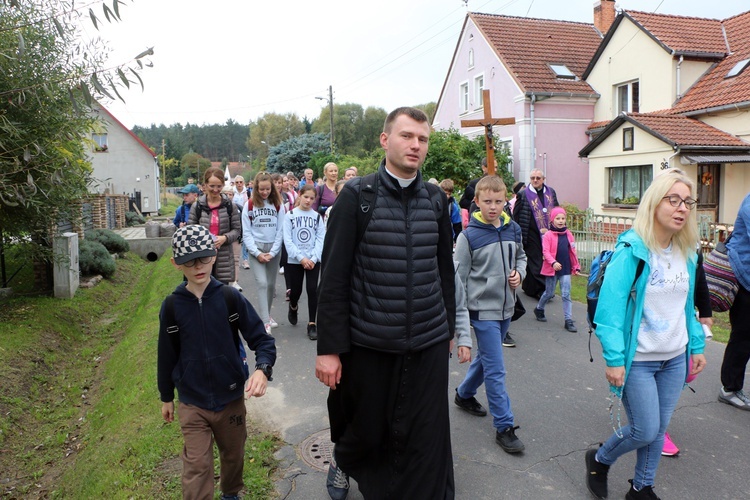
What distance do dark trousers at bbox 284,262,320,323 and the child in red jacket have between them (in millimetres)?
3237

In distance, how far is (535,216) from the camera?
27.9 ft

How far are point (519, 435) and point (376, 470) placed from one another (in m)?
1.76

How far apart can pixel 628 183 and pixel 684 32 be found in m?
6.38

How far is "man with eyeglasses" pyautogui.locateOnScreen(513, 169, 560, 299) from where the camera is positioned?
8516mm

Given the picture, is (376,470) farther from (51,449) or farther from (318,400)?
(51,449)

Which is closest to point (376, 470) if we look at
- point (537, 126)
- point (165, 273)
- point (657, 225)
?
point (657, 225)

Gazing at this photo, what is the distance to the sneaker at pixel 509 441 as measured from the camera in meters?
4.16

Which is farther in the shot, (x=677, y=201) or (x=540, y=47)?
(x=540, y=47)

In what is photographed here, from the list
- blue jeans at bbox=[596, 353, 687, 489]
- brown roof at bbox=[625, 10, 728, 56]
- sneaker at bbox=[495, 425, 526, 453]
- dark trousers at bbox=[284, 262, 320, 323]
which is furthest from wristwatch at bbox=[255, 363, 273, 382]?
→ brown roof at bbox=[625, 10, 728, 56]

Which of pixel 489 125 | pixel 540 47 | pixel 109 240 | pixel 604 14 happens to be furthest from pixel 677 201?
pixel 604 14

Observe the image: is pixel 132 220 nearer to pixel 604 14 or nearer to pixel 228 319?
pixel 604 14

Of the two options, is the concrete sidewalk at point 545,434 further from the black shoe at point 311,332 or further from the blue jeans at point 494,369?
the black shoe at point 311,332

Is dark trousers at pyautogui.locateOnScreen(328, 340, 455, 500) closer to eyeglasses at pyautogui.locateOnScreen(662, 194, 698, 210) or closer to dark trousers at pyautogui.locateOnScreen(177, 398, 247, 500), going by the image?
dark trousers at pyautogui.locateOnScreen(177, 398, 247, 500)

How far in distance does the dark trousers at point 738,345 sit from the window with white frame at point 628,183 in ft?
50.8
